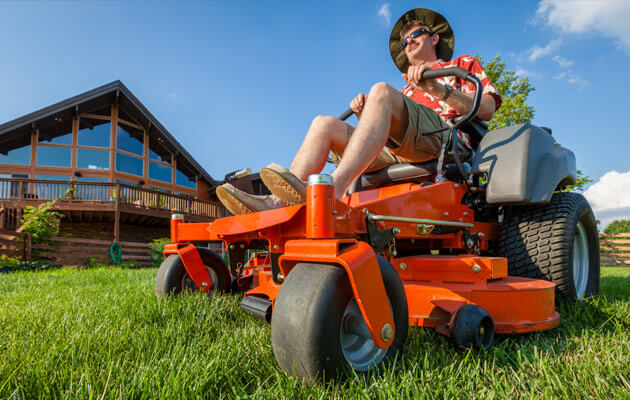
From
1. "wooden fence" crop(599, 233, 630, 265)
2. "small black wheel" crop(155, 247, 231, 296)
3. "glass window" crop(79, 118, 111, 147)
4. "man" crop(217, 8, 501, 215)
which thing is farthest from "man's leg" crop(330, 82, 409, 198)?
"wooden fence" crop(599, 233, 630, 265)

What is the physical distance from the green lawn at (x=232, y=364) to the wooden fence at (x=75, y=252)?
8824mm

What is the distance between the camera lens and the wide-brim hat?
9.42 ft

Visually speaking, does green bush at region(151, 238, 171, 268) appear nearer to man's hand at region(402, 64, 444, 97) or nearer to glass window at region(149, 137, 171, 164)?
glass window at region(149, 137, 171, 164)

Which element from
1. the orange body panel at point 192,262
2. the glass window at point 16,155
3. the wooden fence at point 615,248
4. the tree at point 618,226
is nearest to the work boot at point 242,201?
the orange body panel at point 192,262

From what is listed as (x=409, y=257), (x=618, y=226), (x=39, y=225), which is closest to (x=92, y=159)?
(x=39, y=225)

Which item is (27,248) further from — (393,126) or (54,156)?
(393,126)

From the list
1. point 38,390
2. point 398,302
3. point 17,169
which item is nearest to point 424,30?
point 398,302

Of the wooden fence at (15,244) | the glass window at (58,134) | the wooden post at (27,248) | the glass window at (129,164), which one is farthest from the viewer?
the glass window at (129,164)

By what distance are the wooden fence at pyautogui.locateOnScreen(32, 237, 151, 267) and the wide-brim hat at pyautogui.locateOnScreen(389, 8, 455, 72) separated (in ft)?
31.7

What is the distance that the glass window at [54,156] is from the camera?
1472cm

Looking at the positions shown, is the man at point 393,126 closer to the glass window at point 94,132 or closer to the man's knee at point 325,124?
the man's knee at point 325,124

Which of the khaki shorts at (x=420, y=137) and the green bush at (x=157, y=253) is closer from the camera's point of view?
the khaki shorts at (x=420, y=137)

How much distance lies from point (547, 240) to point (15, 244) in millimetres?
10452

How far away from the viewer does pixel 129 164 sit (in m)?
16.2
